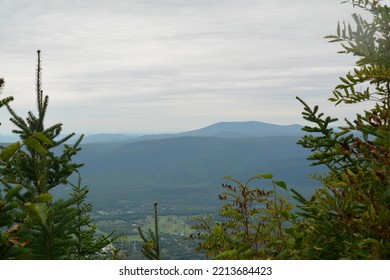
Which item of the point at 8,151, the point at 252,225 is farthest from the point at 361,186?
the point at 8,151

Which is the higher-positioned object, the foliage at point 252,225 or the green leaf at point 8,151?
the green leaf at point 8,151

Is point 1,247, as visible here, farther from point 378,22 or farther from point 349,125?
point 378,22

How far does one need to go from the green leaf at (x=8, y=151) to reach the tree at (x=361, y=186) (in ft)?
8.99

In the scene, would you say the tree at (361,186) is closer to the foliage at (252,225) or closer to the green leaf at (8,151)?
the foliage at (252,225)

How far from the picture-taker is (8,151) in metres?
3.18

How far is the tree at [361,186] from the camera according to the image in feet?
11.5

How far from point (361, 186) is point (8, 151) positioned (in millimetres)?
3028

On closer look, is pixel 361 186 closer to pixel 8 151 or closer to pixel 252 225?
pixel 252 225

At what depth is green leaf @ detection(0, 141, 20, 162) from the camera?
3152 millimetres

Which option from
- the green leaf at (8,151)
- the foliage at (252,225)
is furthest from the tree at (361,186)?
the green leaf at (8,151)

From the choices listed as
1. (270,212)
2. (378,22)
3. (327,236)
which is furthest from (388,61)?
(270,212)
